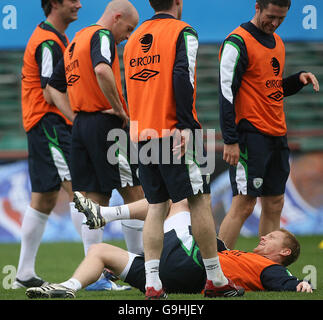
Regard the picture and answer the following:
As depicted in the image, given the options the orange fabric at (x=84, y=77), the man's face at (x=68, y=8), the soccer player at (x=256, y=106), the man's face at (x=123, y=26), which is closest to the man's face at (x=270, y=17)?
the soccer player at (x=256, y=106)

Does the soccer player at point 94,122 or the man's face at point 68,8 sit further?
the man's face at point 68,8

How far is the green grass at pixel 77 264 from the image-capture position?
4.27 metres

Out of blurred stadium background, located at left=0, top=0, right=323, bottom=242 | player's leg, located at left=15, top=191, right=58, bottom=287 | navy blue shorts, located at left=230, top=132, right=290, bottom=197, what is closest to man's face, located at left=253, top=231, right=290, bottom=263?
navy blue shorts, located at left=230, top=132, right=290, bottom=197

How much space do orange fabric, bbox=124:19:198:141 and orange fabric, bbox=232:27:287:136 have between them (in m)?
1.10

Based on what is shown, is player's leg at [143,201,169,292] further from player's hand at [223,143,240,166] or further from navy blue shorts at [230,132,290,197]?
navy blue shorts at [230,132,290,197]

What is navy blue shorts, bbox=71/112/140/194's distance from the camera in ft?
16.7

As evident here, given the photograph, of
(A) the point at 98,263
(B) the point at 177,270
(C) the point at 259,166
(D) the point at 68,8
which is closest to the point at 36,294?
(A) the point at 98,263

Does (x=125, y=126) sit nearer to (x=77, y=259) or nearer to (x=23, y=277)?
(x=23, y=277)

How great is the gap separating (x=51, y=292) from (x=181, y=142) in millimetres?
1101

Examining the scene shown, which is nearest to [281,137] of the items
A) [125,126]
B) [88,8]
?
[125,126]

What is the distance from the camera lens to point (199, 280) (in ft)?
14.4

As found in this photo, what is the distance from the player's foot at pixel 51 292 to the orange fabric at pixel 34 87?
1830mm

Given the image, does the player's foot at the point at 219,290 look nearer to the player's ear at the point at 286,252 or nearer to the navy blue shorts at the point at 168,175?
the navy blue shorts at the point at 168,175

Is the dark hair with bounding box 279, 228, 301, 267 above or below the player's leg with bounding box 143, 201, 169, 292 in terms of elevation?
below
